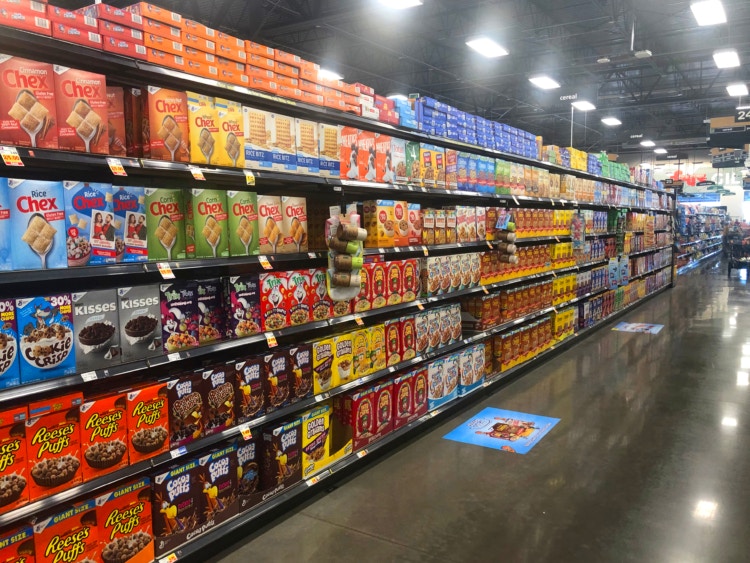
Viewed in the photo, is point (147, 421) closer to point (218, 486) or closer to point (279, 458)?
point (218, 486)

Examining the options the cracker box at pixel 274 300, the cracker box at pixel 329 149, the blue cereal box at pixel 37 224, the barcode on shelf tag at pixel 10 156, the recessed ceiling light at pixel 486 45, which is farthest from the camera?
the recessed ceiling light at pixel 486 45

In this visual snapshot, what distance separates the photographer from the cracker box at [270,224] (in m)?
3.16

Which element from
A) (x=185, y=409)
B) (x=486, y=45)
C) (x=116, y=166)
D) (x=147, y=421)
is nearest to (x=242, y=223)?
(x=116, y=166)

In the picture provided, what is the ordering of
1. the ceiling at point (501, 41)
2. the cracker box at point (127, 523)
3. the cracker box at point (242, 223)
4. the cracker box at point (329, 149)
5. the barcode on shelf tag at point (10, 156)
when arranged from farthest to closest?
the ceiling at point (501, 41), the cracker box at point (329, 149), the cracker box at point (242, 223), the cracker box at point (127, 523), the barcode on shelf tag at point (10, 156)

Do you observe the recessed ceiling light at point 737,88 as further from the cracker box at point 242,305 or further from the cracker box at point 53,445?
the cracker box at point 53,445

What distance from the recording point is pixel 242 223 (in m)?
3.01

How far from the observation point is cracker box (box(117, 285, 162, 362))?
8.18ft

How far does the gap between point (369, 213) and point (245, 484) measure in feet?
6.60

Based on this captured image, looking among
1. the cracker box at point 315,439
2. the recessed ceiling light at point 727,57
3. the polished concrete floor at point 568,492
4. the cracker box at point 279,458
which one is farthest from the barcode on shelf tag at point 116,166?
the recessed ceiling light at point 727,57

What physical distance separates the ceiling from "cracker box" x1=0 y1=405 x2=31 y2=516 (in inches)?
360

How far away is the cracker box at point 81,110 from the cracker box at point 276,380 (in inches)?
55.5

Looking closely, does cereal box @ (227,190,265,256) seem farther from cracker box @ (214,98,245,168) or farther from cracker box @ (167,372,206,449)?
cracker box @ (167,372,206,449)

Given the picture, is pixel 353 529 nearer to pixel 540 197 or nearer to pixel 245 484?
pixel 245 484

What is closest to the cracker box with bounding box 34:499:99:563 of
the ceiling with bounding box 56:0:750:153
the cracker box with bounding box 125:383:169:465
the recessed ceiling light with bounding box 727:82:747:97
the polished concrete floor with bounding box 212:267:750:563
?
the cracker box with bounding box 125:383:169:465
